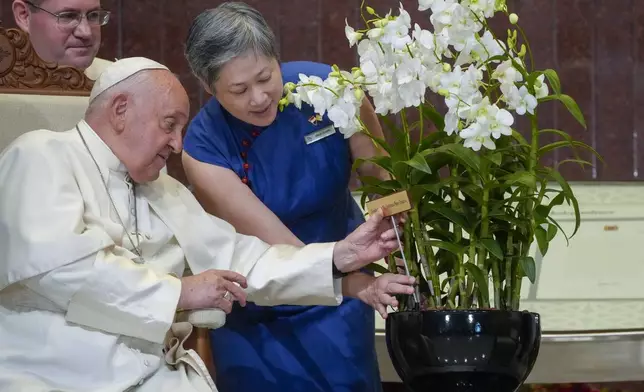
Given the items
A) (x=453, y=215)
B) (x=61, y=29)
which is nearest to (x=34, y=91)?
(x=61, y=29)

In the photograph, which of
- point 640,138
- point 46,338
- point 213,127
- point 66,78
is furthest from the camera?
point 640,138

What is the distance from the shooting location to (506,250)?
2.34 metres

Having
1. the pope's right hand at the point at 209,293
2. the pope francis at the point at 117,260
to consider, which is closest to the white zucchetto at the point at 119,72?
the pope francis at the point at 117,260

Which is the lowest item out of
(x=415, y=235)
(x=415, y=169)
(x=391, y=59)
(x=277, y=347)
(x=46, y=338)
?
(x=277, y=347)

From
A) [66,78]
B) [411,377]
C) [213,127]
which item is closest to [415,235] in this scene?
[411,377]

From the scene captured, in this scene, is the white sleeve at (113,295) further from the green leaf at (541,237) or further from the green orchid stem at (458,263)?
the green leaf at (541,237)

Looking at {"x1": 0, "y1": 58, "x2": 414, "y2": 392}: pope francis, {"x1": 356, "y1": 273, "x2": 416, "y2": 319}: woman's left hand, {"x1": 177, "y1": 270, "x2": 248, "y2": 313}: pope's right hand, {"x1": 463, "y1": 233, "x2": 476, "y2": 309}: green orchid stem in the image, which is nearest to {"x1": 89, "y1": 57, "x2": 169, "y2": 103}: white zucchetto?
{"x1": 0, "y1": 58, "x2": 414, "y2": 392}: pope francis

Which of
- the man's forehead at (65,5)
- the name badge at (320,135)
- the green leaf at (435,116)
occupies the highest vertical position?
the man's forehead at (65,5)

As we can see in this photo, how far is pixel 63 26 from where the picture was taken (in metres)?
3.01

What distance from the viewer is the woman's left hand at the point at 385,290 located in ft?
7.69

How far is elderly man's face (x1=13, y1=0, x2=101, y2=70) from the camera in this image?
9.86 ft

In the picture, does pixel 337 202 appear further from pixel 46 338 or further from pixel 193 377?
pixel 46 338

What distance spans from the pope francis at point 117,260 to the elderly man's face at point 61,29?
0.66m

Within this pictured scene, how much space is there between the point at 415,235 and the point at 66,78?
1470 millimetres
